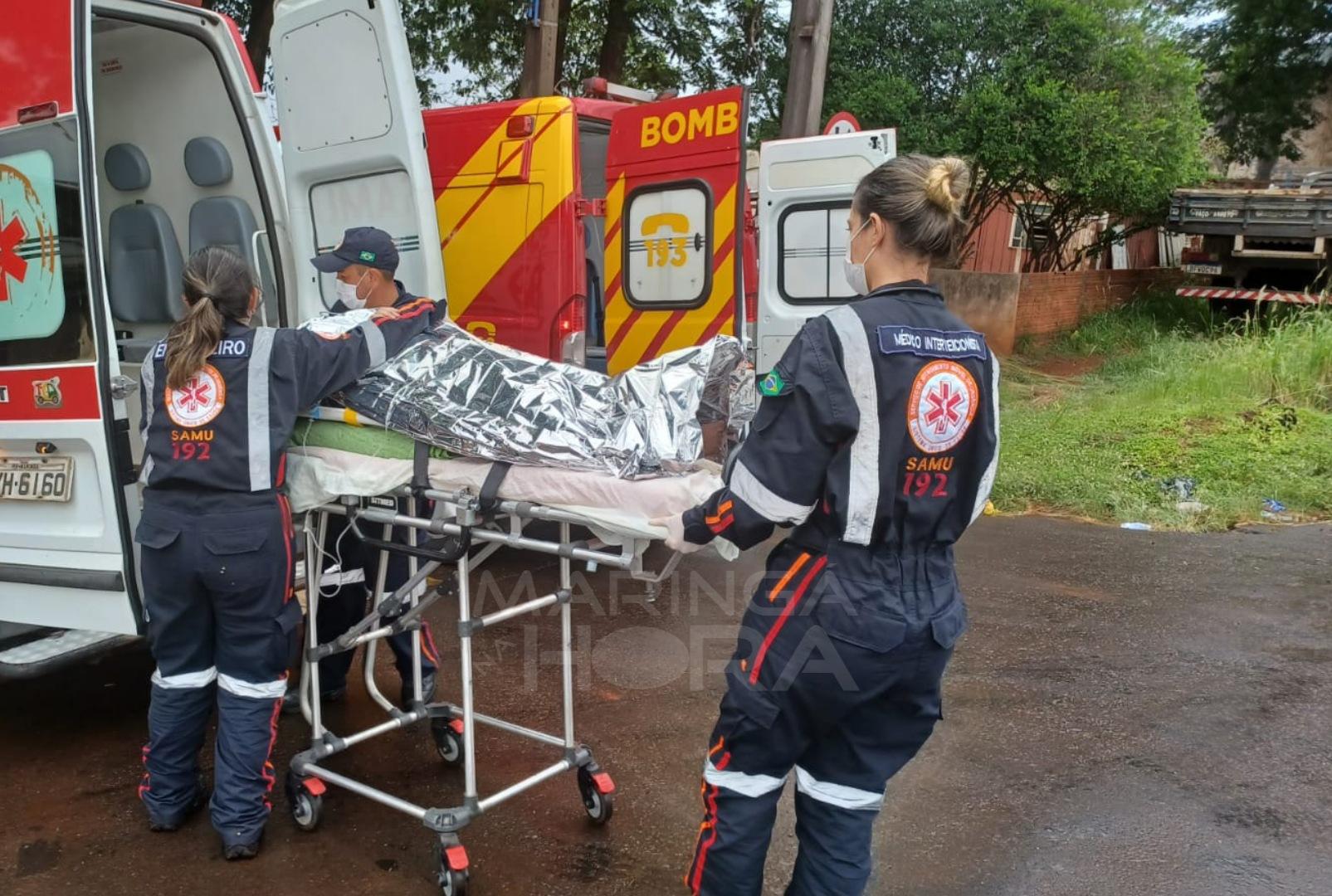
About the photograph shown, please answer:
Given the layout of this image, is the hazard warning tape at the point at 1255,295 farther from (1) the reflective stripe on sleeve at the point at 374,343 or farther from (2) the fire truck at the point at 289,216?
(1) the reflective stripe on sleeve at the point at 374,343

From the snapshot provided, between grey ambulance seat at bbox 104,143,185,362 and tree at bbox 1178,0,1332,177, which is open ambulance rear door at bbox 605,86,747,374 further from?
tree at bbox 1178,0,1332,177

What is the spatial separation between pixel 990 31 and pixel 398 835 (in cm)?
1066

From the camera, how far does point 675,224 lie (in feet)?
18.4

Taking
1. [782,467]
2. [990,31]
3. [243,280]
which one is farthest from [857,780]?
[990,31]

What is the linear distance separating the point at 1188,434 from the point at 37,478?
23.8ft

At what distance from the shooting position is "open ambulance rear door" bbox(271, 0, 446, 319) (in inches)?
167

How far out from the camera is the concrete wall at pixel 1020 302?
11945mm

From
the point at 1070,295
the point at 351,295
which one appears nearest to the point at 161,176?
the point at 351,295

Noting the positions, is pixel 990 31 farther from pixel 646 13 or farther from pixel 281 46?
pixel 281 46

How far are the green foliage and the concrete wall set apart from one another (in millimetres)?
9374

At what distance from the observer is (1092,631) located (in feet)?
15.8

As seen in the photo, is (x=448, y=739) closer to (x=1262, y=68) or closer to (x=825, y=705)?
(x=825, y=705)

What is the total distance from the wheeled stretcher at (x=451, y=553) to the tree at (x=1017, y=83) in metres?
9.21

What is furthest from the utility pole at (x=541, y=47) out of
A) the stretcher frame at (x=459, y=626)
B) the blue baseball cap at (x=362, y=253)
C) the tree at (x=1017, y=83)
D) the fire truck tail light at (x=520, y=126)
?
the stretcher frame at (x=459, y=626)
